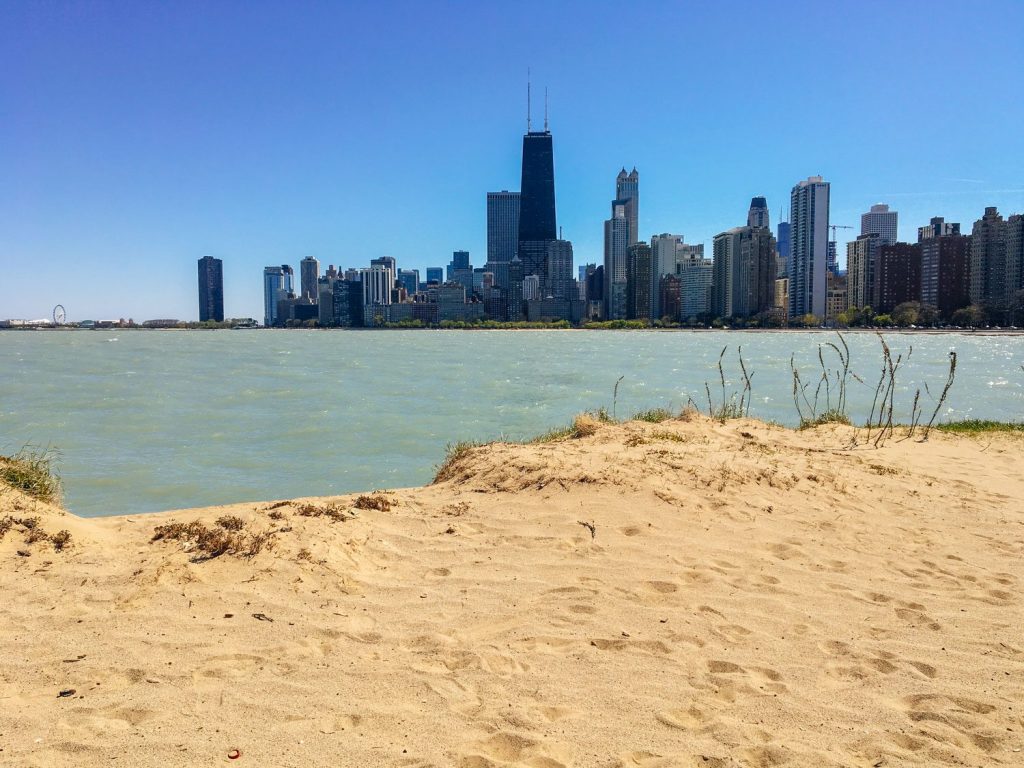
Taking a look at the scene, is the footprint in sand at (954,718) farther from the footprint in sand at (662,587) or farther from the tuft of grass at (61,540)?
the tuft of grass at (61,540)

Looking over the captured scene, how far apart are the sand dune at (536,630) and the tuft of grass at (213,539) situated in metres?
0.04

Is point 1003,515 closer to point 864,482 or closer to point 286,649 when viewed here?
point 864,482

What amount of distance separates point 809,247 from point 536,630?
17940 cm

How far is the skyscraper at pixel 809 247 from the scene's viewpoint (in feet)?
527

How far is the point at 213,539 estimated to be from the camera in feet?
18.0

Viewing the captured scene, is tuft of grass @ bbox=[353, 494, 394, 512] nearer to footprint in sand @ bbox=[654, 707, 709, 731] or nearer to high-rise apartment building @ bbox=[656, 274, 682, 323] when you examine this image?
footprint in sand @ bbox=[654, 707, 709, 731]

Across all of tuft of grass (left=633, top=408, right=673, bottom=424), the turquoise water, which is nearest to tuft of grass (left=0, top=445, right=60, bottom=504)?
the turquoise water

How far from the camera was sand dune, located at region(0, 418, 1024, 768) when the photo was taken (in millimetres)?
3203

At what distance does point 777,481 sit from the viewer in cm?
750

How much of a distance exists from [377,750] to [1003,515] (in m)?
6.72

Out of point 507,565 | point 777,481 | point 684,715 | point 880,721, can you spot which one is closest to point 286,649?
point 507,565

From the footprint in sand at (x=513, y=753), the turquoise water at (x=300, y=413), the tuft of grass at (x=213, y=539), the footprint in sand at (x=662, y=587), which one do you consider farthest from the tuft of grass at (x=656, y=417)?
the footprint in sand at (x=513, y=753)

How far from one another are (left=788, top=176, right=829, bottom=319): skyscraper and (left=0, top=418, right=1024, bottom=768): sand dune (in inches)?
6467

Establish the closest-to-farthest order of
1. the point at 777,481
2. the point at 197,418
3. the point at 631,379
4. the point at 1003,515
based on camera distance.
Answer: the point at 1003,515, the point at 777,481, the point at 197,418, the point at 631,379
